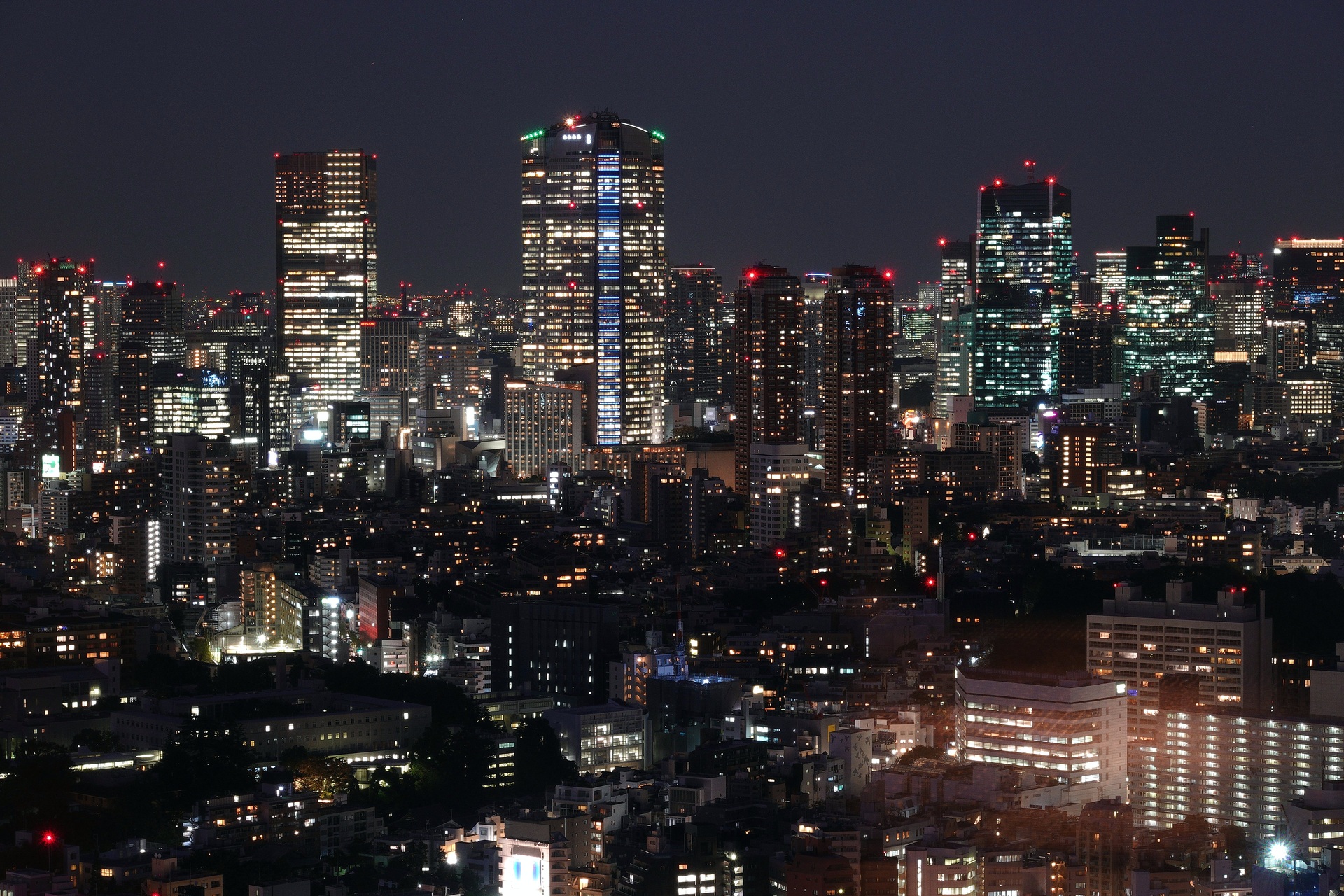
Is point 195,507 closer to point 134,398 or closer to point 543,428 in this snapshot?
point 543,428

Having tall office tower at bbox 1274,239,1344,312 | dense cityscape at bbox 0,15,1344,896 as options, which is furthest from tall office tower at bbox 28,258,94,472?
tall office tower at bbox 1274,239,1344,312

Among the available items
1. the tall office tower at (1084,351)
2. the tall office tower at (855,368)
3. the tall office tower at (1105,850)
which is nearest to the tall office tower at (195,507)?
the tall office tower at (855,368)

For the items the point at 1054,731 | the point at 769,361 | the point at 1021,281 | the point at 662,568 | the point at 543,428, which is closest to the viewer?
the point at 1054,731

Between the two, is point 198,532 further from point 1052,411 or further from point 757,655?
point 1052,411

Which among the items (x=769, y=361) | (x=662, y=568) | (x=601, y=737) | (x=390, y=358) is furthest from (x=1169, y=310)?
(x=601, y=737)

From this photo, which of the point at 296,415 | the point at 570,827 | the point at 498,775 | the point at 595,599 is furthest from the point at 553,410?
the point at 570,827

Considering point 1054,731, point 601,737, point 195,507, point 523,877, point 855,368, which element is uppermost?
point 855,368

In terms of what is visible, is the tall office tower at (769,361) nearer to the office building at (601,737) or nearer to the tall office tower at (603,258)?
the tall office tower at (603,258)
